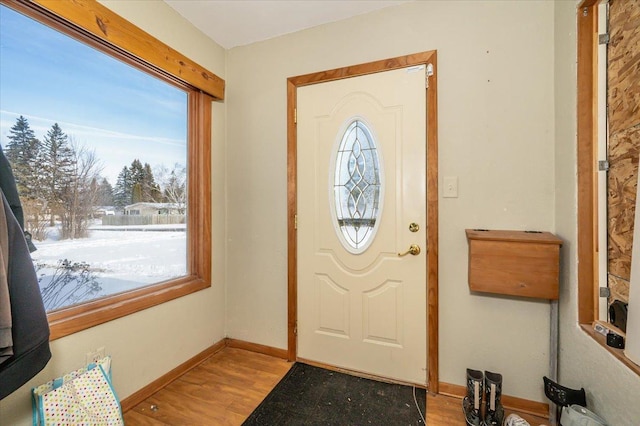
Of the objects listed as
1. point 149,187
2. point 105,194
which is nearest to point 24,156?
point 105,194

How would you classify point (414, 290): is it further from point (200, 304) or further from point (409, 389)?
point (200, 304)

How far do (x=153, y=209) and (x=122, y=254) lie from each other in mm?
366

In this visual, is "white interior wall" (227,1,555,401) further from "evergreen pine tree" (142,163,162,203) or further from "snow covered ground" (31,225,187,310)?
"snow covered ground" (31,225,187,310)

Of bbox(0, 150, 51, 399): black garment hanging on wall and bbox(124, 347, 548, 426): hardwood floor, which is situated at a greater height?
bbox(0, 150, 51, 399): black garment hanging on wall

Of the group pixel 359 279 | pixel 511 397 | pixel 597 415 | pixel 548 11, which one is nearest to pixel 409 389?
pixel 511 397

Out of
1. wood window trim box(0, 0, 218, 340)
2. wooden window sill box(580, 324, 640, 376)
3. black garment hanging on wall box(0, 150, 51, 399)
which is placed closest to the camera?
wooden window sill box(580, 324, 640, 376)

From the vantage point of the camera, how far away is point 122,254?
5.80ft

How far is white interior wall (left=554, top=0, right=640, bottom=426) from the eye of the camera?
3.70 feet

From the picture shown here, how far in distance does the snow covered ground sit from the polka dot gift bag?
0.41 m

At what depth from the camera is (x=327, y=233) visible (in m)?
2.05

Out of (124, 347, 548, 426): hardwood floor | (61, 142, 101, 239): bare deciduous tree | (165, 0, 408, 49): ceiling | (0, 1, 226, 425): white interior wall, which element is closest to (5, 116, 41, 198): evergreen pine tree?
(61, 142, 101, 239): bare deciduous tree

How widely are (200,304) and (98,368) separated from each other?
0.79 m

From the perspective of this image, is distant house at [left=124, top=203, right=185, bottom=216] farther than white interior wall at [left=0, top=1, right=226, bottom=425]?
Yes

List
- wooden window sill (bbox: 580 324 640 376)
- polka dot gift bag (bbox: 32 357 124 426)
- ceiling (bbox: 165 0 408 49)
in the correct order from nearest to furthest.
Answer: wooden window sill (bbox: 580 324 640 376), polka dot gift bag (bbox: 32 357 124 426), ceiling (bbox: 165 0 408 49)
